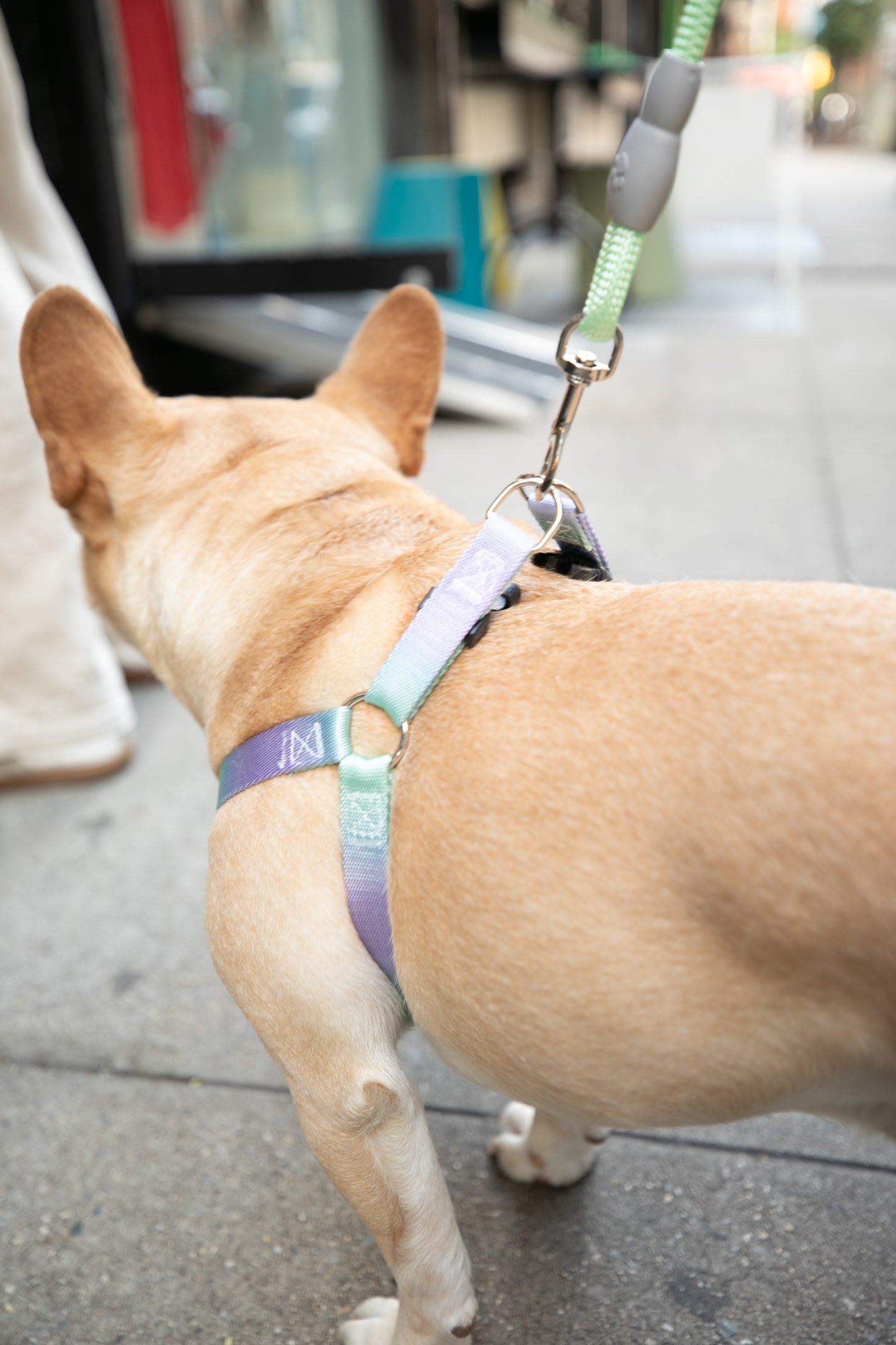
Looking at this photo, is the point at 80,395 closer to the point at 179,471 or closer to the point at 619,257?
the point at 179,471

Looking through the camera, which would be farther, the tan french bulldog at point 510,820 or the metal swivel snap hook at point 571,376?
the metal swivel snap hook at point 571,376

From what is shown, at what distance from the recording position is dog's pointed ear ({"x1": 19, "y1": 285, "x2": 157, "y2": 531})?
5.37ft

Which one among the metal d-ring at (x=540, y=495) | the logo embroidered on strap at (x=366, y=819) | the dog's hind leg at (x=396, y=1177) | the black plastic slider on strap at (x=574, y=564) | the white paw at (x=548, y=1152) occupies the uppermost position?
the metal d-ring at (x=540, y=495)

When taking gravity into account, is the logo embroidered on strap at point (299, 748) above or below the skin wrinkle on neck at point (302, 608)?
below

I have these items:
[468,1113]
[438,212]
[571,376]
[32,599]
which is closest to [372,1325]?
[468,1113]

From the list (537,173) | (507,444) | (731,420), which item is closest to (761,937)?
(507,444)

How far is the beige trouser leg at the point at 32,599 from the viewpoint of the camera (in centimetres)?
294

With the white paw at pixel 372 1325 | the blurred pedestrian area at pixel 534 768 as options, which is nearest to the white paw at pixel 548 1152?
the blurred pedestrian area at pixel 534 768

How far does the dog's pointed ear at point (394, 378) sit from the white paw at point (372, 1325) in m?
1.38

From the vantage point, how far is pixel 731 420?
19.3 feet

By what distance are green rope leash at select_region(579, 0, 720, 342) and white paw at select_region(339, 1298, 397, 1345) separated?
148 centimetres

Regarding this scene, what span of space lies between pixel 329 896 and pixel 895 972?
67 centimetres

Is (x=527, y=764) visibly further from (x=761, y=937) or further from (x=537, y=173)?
(x=537, y=173)

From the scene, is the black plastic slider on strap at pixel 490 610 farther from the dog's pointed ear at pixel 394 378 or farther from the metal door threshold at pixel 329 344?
the metal door threshold at pixel 329 344
